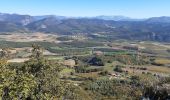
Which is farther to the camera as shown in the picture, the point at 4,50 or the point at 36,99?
the point at 4,50

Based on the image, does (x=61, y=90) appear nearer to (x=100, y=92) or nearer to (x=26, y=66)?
(x=26, y=66)

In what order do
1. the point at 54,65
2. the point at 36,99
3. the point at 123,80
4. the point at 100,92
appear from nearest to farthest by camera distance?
the point at 36,99 < the point at 54,65 < the point at 100,92 < the point at 123,80

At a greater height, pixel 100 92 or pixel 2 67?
pixel 2 67


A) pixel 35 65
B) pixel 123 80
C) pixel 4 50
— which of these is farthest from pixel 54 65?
pixel 123 80

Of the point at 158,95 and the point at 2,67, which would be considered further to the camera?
the point at 158,95

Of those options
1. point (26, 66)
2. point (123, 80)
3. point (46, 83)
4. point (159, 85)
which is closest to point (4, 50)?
point (26, 66)

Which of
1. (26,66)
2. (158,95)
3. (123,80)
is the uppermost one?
(26,66)

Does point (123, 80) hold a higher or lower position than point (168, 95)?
lower

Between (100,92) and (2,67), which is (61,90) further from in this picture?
(100,92)

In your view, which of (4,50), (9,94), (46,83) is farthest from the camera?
(4,50)

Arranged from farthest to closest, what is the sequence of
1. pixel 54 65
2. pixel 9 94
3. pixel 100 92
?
pixel 100 92, pixel 54 65, pixel 9 94
